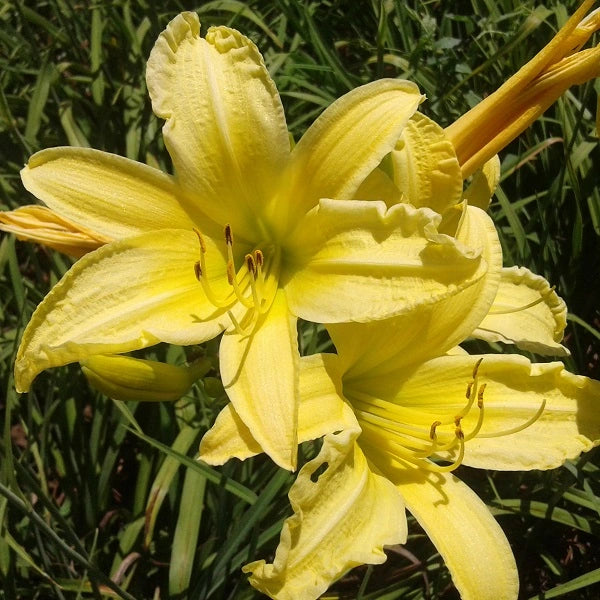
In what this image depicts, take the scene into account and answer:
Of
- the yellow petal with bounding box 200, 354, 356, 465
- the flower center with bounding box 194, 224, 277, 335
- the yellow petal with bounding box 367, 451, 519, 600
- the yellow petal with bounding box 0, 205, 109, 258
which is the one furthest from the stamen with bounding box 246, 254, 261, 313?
the yellow petal with bounding box 367, 451, 519, 600

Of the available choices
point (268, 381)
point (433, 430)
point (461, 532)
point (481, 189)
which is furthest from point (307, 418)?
point (481, 189)

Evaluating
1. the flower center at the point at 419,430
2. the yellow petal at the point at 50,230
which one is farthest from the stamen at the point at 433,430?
the yellow petal at the point at 50,230

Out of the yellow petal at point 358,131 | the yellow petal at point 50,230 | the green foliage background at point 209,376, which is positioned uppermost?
the yellow petal at point 358,131

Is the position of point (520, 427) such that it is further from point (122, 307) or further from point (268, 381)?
point (122, 307)

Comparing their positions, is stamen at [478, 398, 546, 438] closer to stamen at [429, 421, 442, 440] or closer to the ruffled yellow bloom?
the ruffled yellow bloom

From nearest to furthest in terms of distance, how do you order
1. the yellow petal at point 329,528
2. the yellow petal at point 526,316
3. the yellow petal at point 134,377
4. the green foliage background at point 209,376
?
the yellow petal at point 329,528, the yellow petal at point 134,377, the yellow petal at point 526,316, the green foliage background at point 209,376

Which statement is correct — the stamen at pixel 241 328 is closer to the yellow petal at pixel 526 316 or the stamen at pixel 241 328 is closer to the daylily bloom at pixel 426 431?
the daylily bloom at pixel 426 431

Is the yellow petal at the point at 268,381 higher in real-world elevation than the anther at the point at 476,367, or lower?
higher

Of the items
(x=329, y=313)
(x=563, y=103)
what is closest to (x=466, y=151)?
(x=329, y=313)
